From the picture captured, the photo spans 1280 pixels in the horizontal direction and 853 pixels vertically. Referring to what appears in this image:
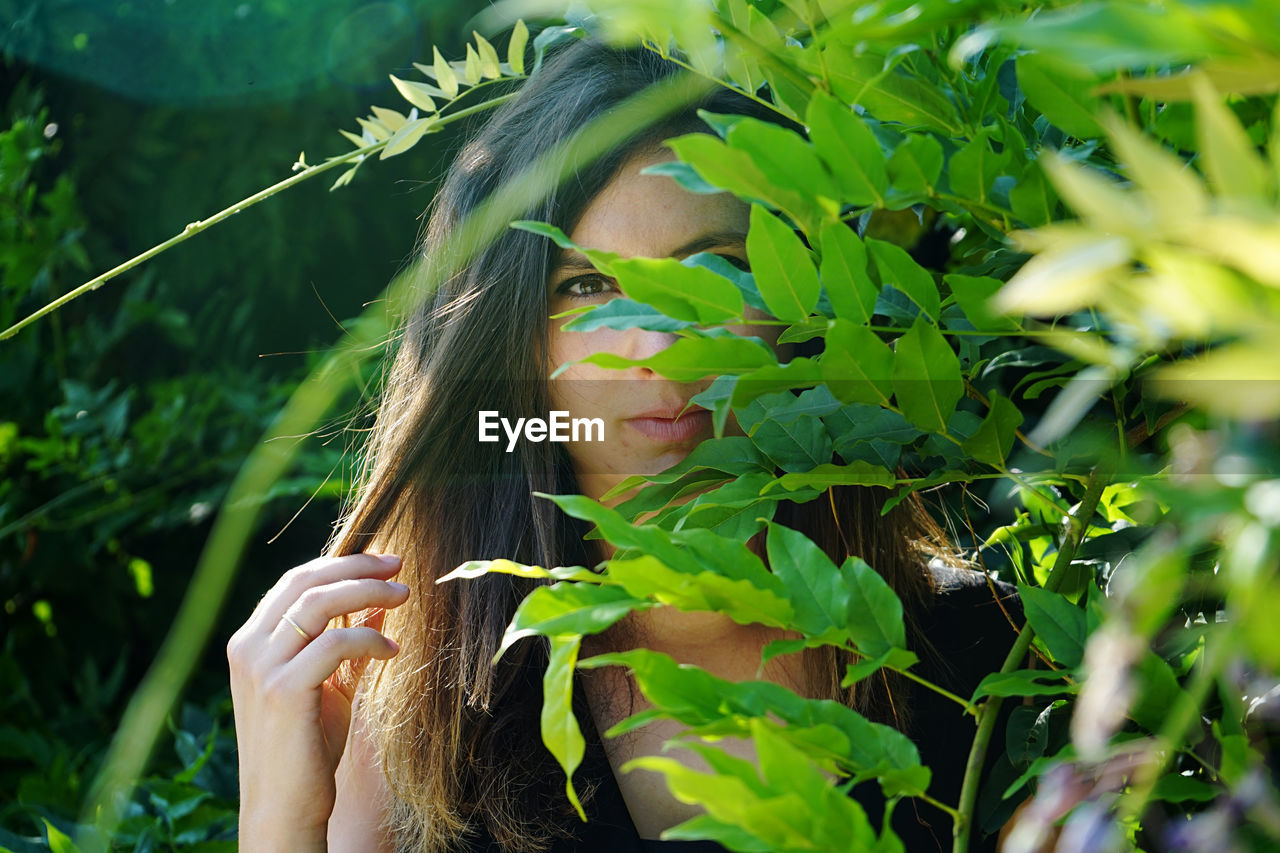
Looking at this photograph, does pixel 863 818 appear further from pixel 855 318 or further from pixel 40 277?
pixel 40 277

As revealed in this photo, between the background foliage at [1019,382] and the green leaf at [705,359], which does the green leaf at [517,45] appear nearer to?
the background foliage at [1019,382]

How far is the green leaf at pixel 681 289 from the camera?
16.1 inches

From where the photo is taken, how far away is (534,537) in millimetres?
1144

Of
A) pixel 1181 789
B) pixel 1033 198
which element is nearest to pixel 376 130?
pixel 1033 198

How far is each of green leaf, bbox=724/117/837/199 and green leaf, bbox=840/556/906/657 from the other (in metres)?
0.13

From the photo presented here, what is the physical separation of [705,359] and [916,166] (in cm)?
10

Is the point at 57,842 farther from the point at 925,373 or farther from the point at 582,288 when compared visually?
the point at 925,373

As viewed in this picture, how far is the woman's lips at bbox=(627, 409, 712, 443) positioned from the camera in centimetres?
94

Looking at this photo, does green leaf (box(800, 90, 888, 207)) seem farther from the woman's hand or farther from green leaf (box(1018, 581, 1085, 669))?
the woman's hand

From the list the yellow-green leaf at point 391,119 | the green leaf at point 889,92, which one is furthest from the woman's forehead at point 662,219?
the green leaf at point 889,92

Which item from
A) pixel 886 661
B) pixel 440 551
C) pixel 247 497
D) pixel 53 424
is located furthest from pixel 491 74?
pixel 53 424

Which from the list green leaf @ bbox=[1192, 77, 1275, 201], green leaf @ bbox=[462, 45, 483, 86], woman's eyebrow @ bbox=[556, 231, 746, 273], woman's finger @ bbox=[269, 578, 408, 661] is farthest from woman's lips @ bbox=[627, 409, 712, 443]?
green leaf @ bbox=[1192, 77, 1275, 201]

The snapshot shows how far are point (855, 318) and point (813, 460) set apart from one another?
0.09m

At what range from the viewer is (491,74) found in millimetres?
687
